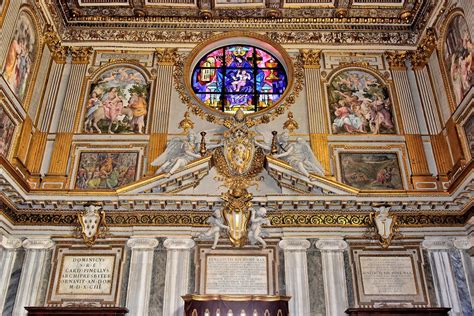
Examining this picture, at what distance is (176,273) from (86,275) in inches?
76.1

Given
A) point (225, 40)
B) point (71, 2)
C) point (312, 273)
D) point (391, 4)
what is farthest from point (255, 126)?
point (71, 2)

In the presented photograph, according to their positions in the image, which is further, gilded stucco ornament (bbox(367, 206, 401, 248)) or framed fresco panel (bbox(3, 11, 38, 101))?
framed fresco panel (bbox(3, 11, 38, 101))

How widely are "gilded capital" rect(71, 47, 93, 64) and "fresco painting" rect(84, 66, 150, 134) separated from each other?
2.18 ft

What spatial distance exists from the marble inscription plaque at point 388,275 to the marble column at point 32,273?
22.5ft

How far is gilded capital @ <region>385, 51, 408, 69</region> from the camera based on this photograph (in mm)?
13812

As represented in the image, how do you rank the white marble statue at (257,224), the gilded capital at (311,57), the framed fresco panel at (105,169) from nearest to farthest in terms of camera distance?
1. the white marble statue at (257,224)
2. the framed fresco panel at (105,169)
3. the gilded capital at (311,57)

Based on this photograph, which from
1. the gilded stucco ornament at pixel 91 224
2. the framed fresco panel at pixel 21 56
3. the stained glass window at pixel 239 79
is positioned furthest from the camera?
the stained glass window at pixel 239 79

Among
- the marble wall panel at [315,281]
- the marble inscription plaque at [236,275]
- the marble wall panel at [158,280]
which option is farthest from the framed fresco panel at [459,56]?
the marble wall panel at [158,280]

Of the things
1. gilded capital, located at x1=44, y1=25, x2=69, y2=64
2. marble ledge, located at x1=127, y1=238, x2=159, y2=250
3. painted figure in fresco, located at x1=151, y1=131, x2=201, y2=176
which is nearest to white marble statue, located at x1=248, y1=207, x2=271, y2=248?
painted figure in fresco, located at x1=151, y1=131, x2=201, y2=176

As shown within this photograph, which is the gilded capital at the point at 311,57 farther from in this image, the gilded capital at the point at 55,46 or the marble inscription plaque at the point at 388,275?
the gilded capital at the point at 55,46

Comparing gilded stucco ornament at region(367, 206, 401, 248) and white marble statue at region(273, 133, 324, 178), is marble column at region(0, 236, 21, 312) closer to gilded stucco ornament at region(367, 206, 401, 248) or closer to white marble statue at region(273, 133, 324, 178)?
white marble statue at region(273, 133, 324, 178)

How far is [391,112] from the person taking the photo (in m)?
13.2

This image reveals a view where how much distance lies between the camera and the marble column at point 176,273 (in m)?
10.5

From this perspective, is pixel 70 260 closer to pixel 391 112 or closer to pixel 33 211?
pixel 33 211
